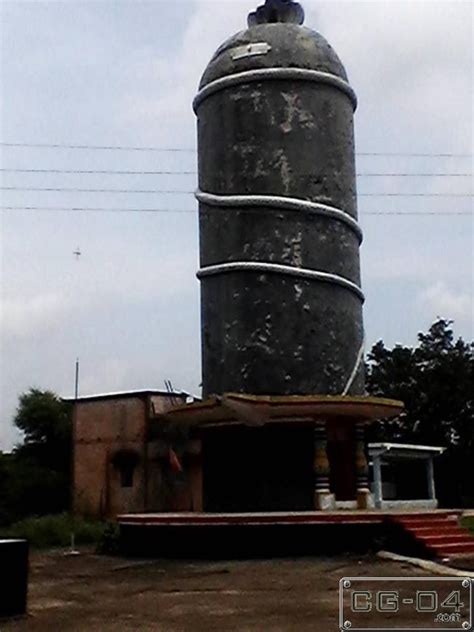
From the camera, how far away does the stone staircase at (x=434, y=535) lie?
13188mm

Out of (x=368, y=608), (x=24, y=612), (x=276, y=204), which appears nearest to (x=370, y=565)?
(x=368, y=608)

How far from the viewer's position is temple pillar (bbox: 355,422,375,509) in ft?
52.1

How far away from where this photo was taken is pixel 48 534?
19750 mm

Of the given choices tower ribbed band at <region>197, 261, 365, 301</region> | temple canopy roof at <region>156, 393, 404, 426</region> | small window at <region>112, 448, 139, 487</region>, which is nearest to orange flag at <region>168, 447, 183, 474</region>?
small window at <region>112, 448, 139, 487</region>

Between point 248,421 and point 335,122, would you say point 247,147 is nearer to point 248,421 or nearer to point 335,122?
point 335,122

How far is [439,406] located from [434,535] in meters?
21.1

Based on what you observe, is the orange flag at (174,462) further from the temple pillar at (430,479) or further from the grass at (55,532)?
the temple pillar at (430,479)

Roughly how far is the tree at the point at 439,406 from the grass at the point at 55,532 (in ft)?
48.1

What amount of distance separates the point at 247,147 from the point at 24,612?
10.2m

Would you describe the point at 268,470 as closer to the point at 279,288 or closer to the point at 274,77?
the point at 279,288

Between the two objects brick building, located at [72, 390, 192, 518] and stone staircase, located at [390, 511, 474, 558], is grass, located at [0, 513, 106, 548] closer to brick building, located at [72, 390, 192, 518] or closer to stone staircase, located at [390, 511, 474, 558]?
brick building, located at [72, 390, 192, 518]

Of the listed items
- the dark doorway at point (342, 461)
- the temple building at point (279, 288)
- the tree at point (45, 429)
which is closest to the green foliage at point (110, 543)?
the temple building at point (279, 288)

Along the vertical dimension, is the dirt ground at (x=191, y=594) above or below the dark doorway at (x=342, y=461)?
below

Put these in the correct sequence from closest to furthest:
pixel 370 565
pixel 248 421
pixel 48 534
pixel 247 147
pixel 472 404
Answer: pixel 370 565 → pixel 248 421 → pixel 247 147 → pixel 48 534 → pixel 472 404
